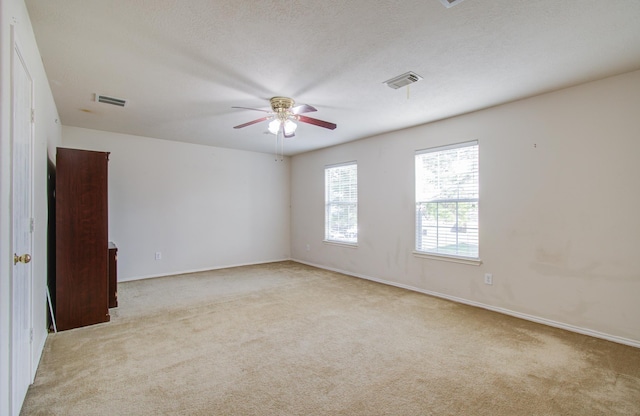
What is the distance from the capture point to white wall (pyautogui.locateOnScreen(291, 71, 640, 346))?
111 inches

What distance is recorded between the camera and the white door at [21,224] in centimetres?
168

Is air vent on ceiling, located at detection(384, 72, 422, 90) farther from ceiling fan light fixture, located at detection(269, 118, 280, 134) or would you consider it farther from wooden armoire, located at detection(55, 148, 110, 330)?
wooden armoire, located at detection(55, 148, 110, 330)

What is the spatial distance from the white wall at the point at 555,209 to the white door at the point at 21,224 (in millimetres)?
4208

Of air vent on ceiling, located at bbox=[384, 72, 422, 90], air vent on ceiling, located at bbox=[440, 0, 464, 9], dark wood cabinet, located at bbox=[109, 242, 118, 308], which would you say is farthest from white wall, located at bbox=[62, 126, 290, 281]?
air vent on ceiling, located at bbox=[440, 0, 464, 9]

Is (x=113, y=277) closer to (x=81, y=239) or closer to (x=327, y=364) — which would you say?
(x=81, y=239)

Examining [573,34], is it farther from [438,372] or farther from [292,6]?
[438,372]

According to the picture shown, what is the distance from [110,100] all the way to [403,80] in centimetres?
328

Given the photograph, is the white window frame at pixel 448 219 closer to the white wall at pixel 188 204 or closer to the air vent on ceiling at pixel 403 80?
the air vent on ceiling at pixel 403 80

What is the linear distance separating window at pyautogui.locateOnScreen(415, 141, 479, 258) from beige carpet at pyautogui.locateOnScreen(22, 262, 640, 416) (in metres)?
0.85

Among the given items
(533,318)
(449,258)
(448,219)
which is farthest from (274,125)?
(533,318)

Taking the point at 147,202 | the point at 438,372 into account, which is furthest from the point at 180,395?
the point at 147,202

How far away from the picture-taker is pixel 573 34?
2.18m

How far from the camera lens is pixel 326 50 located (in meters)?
2.41

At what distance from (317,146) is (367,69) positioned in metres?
3.36
